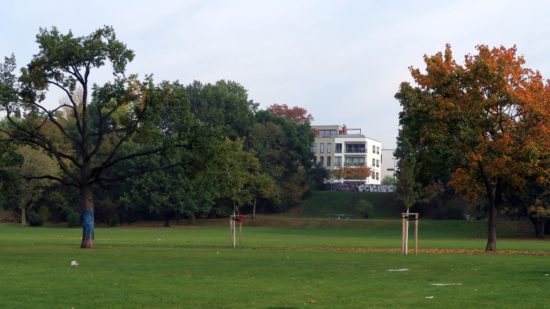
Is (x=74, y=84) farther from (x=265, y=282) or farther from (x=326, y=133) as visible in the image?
(x=326, y=133)

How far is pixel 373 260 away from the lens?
32.0 m

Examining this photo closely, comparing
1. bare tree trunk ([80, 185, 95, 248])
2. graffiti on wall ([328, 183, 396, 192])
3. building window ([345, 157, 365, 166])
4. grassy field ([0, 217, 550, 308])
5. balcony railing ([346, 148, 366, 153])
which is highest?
balcony railing ([346, 148, 366, 153])

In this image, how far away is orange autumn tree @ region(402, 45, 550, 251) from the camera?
135 feet

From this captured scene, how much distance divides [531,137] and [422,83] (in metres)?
6.61

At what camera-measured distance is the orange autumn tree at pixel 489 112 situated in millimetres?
41281

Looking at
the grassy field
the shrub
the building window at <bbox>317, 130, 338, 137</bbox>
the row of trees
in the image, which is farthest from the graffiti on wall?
the grassy field

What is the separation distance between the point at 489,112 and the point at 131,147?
205ft

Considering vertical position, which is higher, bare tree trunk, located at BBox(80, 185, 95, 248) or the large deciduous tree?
the large deciduous tree

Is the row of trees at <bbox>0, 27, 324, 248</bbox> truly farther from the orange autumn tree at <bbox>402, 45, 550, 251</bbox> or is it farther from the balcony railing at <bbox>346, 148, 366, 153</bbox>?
the balcony railing at <bbox>346, 148, 366, 153</bbox>

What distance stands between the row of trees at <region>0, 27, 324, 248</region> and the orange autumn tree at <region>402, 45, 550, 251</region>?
12015mm

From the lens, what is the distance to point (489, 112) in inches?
1677

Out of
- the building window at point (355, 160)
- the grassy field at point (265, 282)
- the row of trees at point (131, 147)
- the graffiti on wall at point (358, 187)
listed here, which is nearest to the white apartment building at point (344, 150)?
the building window at point (355, 160)

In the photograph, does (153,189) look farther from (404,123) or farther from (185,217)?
(404,123)

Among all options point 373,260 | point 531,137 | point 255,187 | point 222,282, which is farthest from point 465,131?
point 255,187
